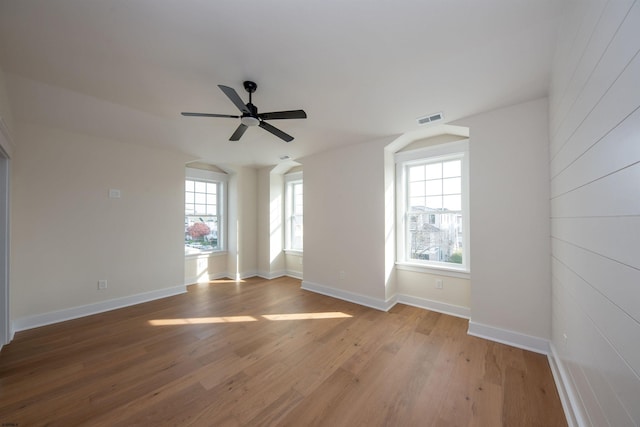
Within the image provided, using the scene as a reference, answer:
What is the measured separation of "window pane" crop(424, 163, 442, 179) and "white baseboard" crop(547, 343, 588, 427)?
233cm

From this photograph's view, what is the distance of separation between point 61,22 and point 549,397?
4427 millimetres

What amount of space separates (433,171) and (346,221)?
1.55 m

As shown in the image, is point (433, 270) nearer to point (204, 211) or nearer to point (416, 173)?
point (416, 173)

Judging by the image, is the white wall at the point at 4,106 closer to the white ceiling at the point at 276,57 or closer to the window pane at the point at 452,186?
the white ceiling at the point at 276,57

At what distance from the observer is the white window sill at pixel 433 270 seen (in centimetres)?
320

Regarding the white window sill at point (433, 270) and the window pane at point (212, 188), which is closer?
the white window sill at point (433, 270)

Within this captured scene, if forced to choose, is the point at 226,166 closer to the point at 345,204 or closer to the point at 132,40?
the point at 345,204


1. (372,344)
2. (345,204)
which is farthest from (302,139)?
(372,344)

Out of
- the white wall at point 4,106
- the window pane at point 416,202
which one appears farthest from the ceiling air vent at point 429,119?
the white wall at point 4,106

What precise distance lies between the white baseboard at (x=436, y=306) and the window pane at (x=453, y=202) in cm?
136

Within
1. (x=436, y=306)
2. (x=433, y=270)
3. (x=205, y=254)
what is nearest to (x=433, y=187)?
Answer: (x=433, y=270)

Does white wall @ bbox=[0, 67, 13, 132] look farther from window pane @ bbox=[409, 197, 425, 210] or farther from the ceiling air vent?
window pane @ bbox=[409, 197, 425, 210]

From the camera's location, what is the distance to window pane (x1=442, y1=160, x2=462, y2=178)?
10.9 feet

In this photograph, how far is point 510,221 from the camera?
2.56 m
